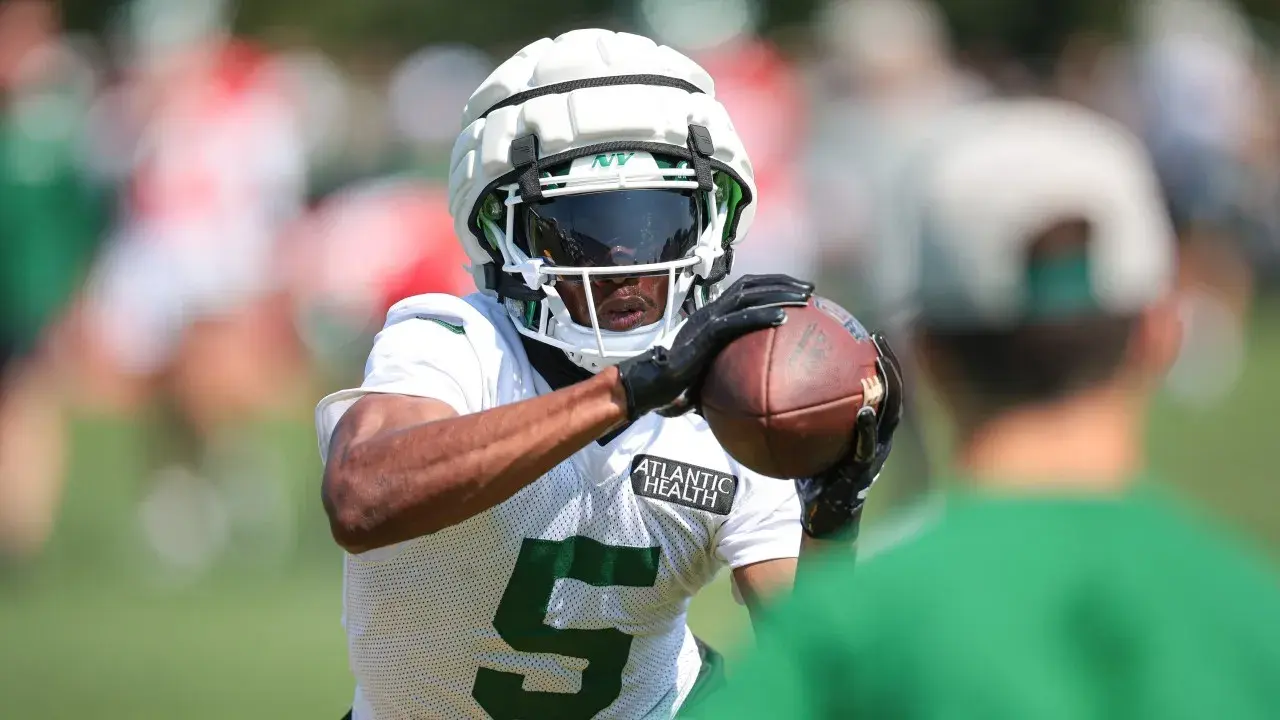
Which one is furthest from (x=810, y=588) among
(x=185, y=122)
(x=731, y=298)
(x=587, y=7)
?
(x=587, y=7)

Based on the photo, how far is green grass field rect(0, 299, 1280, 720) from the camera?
235 inches

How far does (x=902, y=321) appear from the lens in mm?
2018

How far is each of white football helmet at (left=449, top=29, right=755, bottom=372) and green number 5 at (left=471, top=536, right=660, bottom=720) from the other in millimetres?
363

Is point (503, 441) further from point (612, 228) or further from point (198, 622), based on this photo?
point (198, 622)

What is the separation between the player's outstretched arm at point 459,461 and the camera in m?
2.68

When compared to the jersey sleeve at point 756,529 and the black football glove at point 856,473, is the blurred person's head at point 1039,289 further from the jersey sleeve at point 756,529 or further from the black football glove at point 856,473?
the jersey sleeve at point 756,529

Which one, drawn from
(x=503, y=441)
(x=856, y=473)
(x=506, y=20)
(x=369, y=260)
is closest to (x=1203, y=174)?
(x=369, y=260)

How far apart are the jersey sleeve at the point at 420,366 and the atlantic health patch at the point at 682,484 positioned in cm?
33

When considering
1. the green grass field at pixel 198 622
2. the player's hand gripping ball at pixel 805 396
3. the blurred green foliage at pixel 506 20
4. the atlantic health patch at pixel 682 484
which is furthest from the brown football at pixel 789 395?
the blurred green foliage at pixel 506 20

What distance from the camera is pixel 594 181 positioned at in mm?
3201

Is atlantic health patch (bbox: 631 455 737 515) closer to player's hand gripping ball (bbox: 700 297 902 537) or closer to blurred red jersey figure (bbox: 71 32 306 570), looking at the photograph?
player's hand gripping ball (bbox: 700 297 902 537)

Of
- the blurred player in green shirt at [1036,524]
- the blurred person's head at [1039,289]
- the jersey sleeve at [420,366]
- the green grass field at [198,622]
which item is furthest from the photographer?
the green grass field at [198,622]

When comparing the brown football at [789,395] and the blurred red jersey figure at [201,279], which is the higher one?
the brown football at [789,395]

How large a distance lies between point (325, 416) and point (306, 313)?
315 inches
